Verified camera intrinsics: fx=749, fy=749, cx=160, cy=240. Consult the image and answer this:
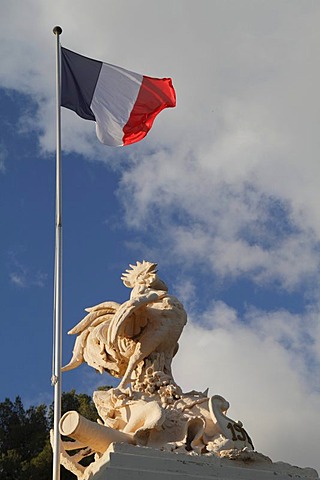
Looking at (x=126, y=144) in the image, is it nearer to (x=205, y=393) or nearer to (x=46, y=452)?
(x=205, y=393)

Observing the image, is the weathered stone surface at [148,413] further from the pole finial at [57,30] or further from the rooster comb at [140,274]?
the pole finial at [57,30]

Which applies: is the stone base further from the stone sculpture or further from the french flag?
the french flag

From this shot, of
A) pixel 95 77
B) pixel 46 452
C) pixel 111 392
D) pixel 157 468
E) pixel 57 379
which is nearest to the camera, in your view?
pixel 157 468

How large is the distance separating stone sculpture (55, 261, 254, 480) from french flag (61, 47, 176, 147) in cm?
248

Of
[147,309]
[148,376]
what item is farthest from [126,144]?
[148,376]

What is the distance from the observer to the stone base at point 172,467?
952 centimetres

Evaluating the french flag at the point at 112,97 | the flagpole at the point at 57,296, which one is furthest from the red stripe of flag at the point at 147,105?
the flagpole at the point at 57,296

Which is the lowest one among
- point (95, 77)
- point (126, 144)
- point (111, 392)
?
point (111, 392)

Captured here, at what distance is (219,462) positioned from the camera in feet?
34.0

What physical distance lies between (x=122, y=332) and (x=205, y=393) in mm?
1677

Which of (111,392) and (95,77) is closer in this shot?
(111,392)

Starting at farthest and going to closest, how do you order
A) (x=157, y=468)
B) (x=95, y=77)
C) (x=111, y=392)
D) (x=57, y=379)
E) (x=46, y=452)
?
(x=46, y=452) < (x=95, y=77) < (x=111, y=392) < (x=57, y=379) < (x=157, y=468)

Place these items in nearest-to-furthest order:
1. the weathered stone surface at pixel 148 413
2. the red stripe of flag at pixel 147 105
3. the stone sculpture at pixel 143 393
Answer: the weathered stone surface at pixel 148 413 < the stone sculpture at pixel 143 393 < the red stripe of flag at pixel 147 105

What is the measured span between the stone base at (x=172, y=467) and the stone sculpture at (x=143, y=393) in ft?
0.60
